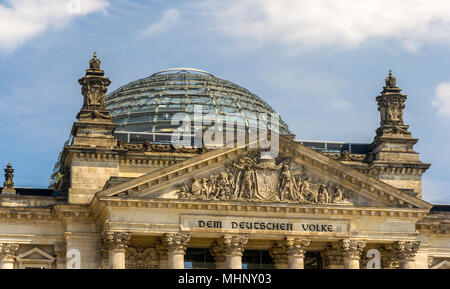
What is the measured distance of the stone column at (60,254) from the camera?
2672 inches

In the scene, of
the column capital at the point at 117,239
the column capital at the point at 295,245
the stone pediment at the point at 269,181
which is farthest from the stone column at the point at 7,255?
the column capital at the point at 295,245

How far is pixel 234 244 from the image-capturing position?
6562 centimetres

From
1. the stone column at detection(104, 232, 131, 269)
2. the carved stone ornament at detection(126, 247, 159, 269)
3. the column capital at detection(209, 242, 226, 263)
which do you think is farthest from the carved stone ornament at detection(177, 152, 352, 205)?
the carved stone ornament at detection(126, 247, 159, 269)

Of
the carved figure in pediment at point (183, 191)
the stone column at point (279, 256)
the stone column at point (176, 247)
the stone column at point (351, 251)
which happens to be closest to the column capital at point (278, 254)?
the stone column at point (279, 256)

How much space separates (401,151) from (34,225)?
84.6ft

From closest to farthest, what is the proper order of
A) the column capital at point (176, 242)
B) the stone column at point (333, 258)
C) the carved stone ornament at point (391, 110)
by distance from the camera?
1. the column capital at point (176, 242)
2. the stone column at point (333, 258)
3. the carved stone ornament at point (391, 110)

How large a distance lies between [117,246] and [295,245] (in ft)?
35.8

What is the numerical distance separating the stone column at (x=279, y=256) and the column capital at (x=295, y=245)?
118 centimetres

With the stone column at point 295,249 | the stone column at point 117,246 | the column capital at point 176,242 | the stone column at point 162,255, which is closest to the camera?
the stone column at point 117,246

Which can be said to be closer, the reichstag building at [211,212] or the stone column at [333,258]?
the reichstag building at [211,212]

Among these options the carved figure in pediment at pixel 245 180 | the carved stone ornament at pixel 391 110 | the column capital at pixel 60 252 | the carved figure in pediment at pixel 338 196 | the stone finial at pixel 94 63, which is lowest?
the column capital at pixel 60 252

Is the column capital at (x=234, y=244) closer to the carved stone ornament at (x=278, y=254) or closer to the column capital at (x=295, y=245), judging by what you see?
the column capital at (x=295, y=245)

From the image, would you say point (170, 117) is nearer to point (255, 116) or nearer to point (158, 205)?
point (255, 116)

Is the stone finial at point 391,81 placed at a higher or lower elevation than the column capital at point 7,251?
higher
